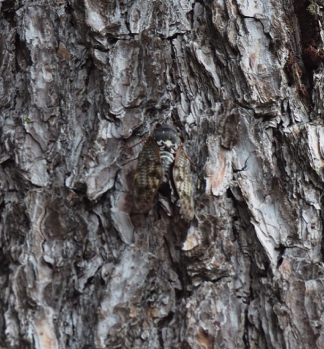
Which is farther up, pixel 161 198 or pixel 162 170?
pixel 162 170

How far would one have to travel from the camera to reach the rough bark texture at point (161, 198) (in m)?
1.79

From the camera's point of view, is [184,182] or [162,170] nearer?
[184,182]

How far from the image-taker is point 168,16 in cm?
214

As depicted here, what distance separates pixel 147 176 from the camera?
75.3 inches

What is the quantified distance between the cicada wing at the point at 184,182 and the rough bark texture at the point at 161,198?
4cm

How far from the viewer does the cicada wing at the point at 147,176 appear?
1884 millimetres

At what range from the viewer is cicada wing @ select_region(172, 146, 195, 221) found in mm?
1847

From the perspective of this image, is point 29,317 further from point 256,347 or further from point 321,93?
point 321,93

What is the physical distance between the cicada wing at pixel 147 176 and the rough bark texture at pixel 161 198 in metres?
0.05

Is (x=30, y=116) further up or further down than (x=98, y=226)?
further up

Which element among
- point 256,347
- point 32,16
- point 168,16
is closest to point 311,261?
point 256,347

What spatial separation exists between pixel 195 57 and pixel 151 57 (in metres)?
0.17

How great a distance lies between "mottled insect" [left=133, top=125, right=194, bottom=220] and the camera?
1.88 m

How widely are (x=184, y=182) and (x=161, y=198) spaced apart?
4.1 inches
